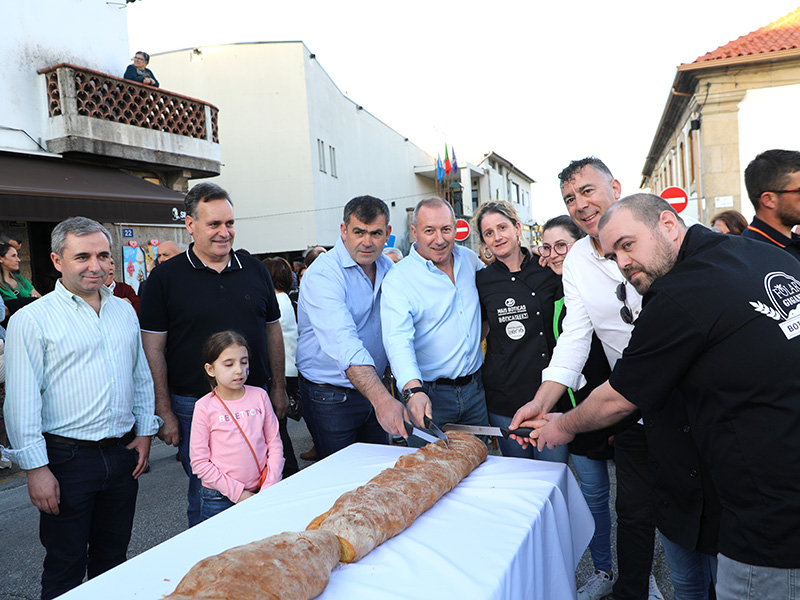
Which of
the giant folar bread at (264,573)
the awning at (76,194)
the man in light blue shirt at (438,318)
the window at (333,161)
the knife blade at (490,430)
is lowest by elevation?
the knife blade at (490,430)

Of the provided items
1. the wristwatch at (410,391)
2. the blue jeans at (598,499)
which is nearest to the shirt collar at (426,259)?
the wristwatch at (410,391)

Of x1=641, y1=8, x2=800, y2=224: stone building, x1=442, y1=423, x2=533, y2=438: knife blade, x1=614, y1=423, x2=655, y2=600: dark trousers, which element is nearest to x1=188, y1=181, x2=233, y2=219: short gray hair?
x1=442, y1=423, x2=533, y2=438: knife blade

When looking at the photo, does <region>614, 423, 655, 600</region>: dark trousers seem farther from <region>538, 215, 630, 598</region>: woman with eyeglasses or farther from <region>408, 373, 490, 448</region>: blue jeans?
<region>408, 373, 490, 448</region>: blue jeans

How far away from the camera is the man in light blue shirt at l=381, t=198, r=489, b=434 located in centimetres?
330

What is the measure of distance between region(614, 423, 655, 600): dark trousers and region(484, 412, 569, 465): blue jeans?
1.26 ft

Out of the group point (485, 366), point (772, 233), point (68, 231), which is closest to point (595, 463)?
point (485, 366)

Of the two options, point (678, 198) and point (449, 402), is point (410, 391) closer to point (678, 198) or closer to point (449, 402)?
point (449, 402)

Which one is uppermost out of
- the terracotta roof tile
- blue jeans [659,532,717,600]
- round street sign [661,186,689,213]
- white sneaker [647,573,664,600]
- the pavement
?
the terracotta roof tile

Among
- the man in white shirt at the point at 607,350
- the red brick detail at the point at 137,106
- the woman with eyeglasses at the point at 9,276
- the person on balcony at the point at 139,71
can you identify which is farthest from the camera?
the person on balcony at the point at 139,71

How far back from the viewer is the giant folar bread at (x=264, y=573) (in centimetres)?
Result: 143

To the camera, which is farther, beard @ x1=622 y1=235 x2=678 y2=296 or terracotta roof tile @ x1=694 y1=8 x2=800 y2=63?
terracotta roof tile @ x1=694 y1=8 x2=800 y2=63

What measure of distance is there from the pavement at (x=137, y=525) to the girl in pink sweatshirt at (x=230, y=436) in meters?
1.53

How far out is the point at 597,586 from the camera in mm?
3146

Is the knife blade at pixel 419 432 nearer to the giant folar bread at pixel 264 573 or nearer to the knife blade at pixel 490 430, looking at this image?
the knife blade at pixel 490 430
